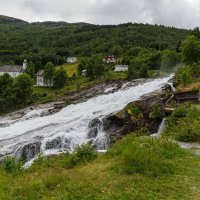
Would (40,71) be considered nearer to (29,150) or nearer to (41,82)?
(41,82)

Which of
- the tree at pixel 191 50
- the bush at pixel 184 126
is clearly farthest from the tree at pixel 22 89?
the bush at pixel 184 126

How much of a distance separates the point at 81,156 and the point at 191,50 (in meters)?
38.5

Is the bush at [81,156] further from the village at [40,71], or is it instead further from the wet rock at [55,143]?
the village at [40,71]

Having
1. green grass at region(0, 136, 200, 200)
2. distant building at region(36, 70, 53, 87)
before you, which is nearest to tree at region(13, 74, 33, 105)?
distant building at region(36, 70, 53, 87)

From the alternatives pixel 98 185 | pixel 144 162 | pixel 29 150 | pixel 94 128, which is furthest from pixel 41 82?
pixel 98 185

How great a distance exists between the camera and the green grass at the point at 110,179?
9.73 m

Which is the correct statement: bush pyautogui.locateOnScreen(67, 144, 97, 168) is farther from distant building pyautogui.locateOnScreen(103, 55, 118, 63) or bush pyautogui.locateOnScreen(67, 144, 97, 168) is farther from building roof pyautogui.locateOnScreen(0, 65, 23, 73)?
distant building pyautogui.locateOnScreen(103, 55, 118, 63)

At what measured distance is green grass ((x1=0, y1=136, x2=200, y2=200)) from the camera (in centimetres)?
973

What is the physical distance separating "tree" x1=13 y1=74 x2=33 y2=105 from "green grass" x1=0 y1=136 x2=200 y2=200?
57400 mm

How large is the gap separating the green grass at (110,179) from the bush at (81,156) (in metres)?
0.16

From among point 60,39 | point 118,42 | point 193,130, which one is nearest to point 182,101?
point 193,130

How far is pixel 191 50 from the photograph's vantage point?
49.2 m

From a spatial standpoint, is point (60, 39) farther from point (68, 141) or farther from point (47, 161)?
point (47, 161)

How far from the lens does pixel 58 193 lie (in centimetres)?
970
